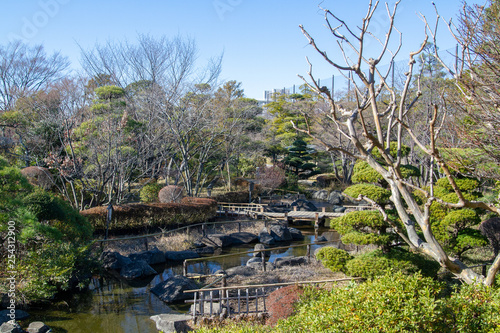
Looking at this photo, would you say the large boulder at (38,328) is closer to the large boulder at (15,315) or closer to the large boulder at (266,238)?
the large boulder at (15,315)

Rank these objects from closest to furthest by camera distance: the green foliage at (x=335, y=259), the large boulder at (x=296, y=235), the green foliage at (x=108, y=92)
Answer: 1. the green foliage at (x=335, y=259)
2. the large boulder at (x=296, y=235)
3. the green foliage at (x=108, y=92)

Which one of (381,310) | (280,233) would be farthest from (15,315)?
(280,233)

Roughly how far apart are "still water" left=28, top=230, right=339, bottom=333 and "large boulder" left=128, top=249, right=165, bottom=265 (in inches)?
44.7

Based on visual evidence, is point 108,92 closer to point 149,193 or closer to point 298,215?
point 149,193

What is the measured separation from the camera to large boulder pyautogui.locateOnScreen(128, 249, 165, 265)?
12516 millimetres

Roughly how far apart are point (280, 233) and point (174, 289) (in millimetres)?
8044

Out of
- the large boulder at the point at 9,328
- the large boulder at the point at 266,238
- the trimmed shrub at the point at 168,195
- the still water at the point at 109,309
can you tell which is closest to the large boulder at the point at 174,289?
the still water at the point at 109,309

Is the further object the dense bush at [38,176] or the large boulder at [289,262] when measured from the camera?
the dense bush at [38,176]

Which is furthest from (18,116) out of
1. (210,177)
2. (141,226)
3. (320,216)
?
(320,216)

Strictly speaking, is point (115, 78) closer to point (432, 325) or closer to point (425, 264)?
point (425, 264)

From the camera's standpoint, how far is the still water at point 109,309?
25.6 feet

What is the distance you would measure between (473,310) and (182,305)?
680 cm

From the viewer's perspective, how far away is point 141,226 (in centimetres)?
1516

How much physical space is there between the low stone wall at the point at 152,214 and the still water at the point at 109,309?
3265mm
